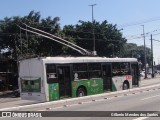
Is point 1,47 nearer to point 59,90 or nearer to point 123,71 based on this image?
point 123,71

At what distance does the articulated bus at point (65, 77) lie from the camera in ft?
66.9

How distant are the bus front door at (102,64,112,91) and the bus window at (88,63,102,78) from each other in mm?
502

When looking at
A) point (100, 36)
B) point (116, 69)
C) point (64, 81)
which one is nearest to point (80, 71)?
point (64, 81)

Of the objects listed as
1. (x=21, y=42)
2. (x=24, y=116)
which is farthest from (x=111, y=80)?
(x=21, y=42)

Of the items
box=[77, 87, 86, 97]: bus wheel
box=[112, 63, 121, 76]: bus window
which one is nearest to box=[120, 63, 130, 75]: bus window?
box=[112, 63, 121, 76]: bus window

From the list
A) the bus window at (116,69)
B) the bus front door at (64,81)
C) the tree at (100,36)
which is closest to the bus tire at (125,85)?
the bus window at (116,69)

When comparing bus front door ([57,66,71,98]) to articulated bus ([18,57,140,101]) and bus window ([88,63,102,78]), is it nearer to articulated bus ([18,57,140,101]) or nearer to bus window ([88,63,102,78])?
articulated bus ([18,57,140,101])

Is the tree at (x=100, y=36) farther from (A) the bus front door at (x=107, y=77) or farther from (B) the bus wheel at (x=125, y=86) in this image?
(A) the bus front door at (x=107, y=77)

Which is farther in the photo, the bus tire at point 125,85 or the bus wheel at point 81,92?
the bus tire at point 125,85

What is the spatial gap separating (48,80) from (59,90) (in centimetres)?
107

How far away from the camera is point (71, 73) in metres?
21.9

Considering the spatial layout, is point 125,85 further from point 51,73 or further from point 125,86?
point 51,73

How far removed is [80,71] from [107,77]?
3.09 metres

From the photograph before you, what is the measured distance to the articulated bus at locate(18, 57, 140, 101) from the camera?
2041 centimetres
